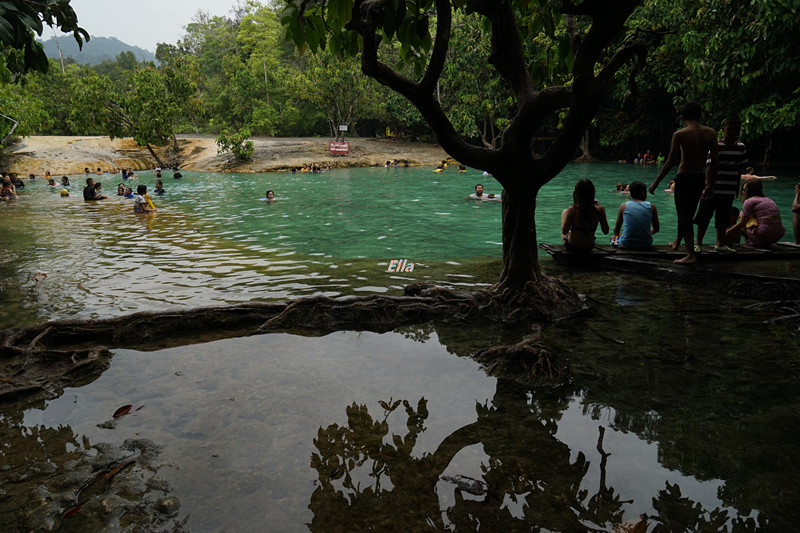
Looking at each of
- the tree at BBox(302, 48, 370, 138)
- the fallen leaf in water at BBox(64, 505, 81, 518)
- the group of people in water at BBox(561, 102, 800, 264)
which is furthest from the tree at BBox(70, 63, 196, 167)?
the fallen leaf in water at BBox(64, 505, 81, 518)

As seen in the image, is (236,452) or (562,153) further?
(562,153)

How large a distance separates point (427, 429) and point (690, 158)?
6.01 m

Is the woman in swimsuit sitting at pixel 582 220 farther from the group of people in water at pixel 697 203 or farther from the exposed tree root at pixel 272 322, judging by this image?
the exposed tree root at pixel 272 322

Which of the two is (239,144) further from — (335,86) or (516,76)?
(516,76)

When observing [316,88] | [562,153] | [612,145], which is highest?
[316,88]

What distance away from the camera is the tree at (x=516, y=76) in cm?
552

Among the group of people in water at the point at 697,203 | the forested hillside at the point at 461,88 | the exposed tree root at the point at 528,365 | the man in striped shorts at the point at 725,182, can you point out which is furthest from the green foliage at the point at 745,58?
the exposed tree root at the point at 528,365

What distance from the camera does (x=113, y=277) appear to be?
32.5ft

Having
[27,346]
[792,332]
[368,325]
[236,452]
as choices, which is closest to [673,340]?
[792,332]

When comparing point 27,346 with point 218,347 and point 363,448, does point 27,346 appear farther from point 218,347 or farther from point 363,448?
point 363,448

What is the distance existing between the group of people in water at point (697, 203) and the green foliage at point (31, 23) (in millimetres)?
7358

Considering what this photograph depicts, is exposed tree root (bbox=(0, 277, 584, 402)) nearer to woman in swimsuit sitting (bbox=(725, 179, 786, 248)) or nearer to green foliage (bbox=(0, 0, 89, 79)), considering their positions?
green foliage (bbox=(0, 0, 89, 79))

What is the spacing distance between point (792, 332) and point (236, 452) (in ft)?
20.0

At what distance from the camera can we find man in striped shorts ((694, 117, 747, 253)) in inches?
315
